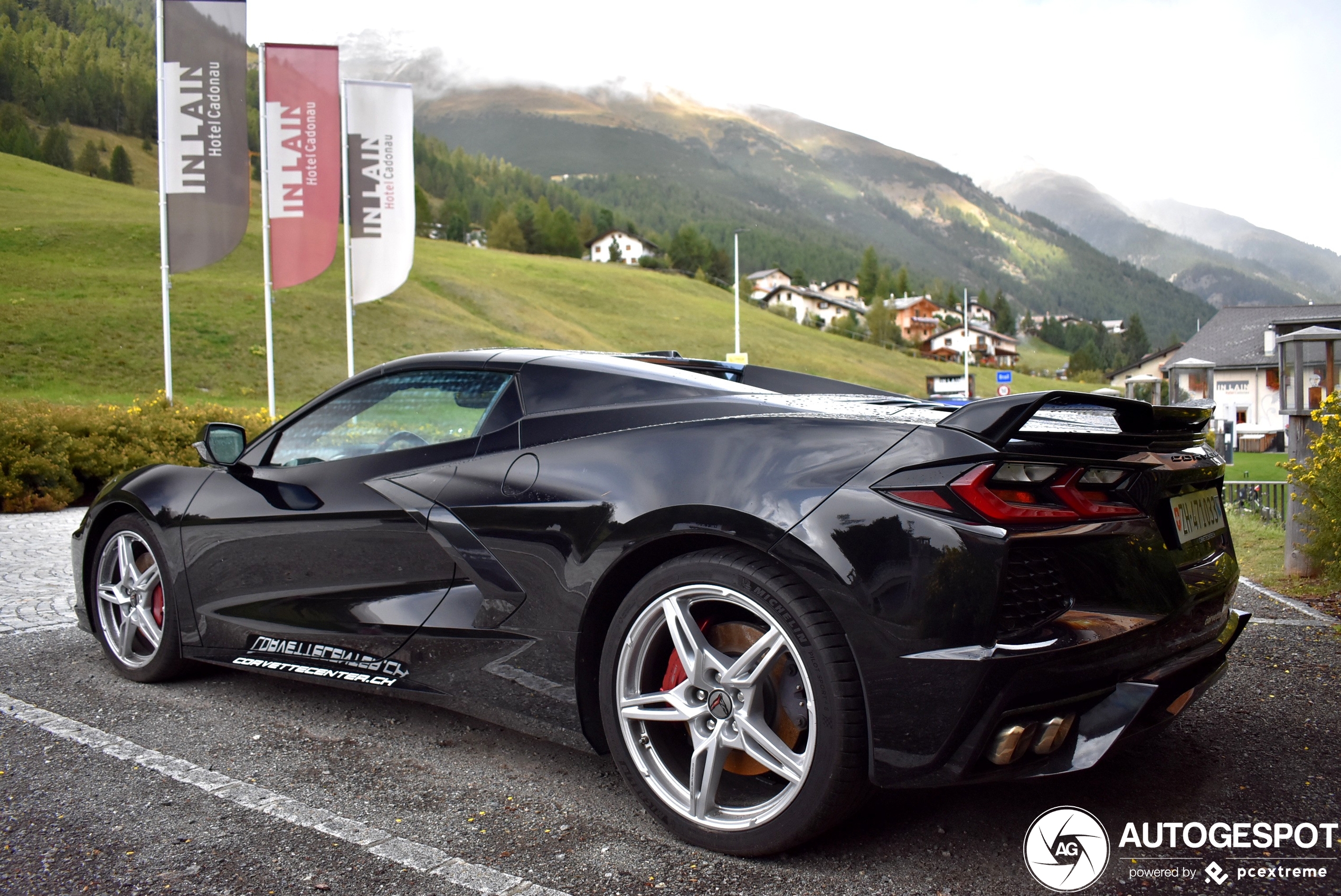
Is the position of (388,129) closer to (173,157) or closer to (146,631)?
(173,157)

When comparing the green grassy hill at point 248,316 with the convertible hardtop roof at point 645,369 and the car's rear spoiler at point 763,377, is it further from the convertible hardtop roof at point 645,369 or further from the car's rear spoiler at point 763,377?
the car's rear spoiler at point 763,377

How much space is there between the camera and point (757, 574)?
225cm

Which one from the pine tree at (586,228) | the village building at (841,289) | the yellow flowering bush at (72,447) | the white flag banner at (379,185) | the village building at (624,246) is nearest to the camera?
the yellow flowering bush at (72,447)

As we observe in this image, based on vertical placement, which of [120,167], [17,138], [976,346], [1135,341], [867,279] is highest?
[17,138]

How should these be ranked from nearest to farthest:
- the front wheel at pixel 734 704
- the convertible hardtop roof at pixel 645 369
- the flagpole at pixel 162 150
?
1. the front wheel at pixel 734 704
2. the convertible hardtop roof at pixel 645 369
3. the flagpole at pixel 162 150

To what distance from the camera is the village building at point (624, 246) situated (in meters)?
148

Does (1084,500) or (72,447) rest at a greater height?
(1084,500)

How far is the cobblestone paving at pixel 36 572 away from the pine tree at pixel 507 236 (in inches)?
3914

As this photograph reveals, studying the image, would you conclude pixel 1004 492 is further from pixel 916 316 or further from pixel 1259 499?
pixel 916 316

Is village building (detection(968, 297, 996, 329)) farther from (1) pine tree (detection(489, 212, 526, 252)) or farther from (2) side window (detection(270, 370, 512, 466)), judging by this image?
(2) side window (detection(270, 370, 512, 466))

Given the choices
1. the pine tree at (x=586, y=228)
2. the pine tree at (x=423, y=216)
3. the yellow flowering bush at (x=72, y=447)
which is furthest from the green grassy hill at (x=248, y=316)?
the pine tree at (x=586, y=228)

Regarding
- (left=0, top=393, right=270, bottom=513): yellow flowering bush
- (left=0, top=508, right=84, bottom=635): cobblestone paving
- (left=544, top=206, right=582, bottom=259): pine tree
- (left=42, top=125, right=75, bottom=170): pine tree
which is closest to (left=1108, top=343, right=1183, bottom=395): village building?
(left=544, top=206, right=582, bottom=259): pine tree

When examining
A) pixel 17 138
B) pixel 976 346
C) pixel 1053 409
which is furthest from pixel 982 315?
pixel 1053 409

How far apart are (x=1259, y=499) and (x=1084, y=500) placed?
12705mm
